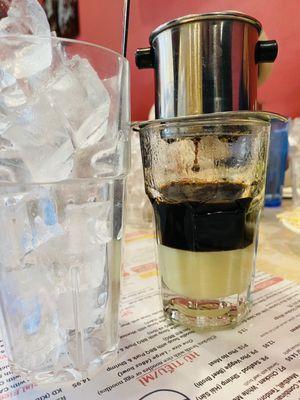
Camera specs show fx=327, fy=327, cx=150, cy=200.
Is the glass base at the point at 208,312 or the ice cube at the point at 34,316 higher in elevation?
the ice cube at the point at 34,316

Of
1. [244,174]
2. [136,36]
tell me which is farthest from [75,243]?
[136,36]

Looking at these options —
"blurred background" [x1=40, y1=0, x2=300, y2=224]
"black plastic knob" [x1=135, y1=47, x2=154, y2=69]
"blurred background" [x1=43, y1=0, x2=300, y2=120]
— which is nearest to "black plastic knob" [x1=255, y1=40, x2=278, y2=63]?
"black plastic knob" [x1=135, y1=47, x2=154, y2=69]

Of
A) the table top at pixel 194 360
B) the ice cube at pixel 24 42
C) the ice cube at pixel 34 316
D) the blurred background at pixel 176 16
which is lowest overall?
the table top at pixel 194 360

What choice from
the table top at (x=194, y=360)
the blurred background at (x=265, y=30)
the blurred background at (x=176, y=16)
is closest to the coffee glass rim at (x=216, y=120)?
the table top at (x=194, y=360)

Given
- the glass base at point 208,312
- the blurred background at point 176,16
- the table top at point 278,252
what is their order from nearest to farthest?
the glass base at point 208,312 → the table top at point 278,252 → the blurred background at point 176,16

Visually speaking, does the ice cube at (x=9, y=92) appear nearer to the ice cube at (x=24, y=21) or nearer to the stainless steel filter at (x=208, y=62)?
the ice cube at (x=24, y=21)

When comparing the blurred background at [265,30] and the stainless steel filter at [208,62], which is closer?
the stainless steel filter at [208,62]
